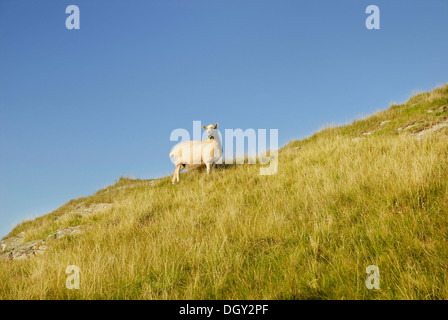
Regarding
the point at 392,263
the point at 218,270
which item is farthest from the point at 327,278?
the point at 218,270

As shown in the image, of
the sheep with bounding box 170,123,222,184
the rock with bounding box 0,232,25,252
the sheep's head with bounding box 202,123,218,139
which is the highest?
the sheep's head with bounding box 202,123,218,139

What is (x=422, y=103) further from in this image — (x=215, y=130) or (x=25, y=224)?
(x=25, y=224)

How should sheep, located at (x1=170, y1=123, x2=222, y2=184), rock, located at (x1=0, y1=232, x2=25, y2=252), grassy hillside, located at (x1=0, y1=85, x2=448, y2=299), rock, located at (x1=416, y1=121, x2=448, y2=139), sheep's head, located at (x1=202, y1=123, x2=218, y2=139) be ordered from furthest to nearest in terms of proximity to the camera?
sheep, located at (x1=170, y1=123, x2=222, y2=184), sheep's head, located at (x1=202, y1=123, x2=218, y2=139), rock, located at (x1=0, y1=232, x2=25, y2=252), rock, located at (x1=416, y1=121, x2=448, y2=139), grassy hillside, located at (x1=0, y1=85, x2=448, y2=299)

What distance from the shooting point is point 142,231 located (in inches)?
230

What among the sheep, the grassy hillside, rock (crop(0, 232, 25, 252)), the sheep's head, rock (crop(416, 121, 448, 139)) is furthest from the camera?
the sheep

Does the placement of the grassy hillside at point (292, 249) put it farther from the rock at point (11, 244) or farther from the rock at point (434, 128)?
the rock at point (11, 244)

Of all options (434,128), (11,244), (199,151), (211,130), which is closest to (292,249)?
(211,130)

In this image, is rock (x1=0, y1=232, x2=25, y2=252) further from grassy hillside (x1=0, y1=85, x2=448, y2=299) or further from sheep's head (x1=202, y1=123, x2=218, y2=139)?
sheep's head (x1=202, y1=123, x2=218, y2=139)

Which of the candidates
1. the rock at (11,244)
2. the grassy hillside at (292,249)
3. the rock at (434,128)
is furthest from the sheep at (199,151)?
the rock at (434,128)

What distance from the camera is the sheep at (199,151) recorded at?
1136 centimetres

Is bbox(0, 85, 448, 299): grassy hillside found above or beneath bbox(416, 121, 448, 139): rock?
beneath

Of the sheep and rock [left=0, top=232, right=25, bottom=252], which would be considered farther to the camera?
the sheep

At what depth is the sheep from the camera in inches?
447

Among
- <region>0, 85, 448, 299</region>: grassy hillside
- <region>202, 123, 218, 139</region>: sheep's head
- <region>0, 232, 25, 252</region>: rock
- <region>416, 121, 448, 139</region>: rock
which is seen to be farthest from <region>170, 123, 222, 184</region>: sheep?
<region>416, 121, 448, 139</region>: rock
